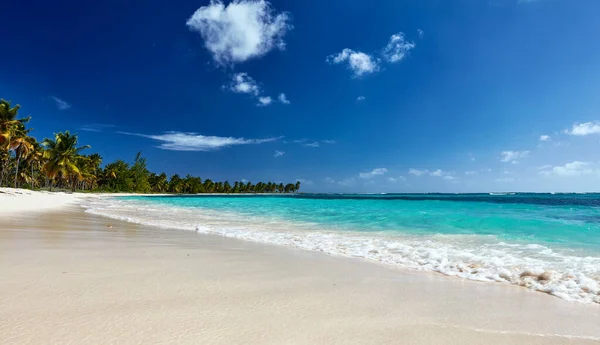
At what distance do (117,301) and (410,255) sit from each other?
183 inches

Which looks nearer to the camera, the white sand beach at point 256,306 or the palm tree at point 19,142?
the white sand beach at point 256,306

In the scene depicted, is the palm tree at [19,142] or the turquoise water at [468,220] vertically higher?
the palm tree at [19,142]

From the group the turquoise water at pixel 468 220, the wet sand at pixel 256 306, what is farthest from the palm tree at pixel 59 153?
the wet sand at pixel 256 306

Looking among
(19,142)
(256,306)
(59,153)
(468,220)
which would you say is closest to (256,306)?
(256,306)

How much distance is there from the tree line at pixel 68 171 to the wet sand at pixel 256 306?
128 feet

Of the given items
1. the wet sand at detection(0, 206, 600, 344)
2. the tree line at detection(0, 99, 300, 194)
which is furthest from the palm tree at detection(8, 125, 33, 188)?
the wet sand at detection(0, 206, 600, 344)

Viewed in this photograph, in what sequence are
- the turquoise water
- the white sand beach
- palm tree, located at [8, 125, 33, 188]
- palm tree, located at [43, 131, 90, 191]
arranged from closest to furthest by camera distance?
the white sand beach < the turquoise water < palm tree, located at [8, 125, 33, 188] < palm tree, located at [43, 131, 90, 191]

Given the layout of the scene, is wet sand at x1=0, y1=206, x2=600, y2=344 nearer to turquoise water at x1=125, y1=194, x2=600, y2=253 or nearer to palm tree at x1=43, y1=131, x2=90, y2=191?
turquoise water at x1=125, y1=194, x2=600, y2=253

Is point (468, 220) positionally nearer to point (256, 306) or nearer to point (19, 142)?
point (256, 306)

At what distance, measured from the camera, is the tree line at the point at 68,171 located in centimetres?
3778

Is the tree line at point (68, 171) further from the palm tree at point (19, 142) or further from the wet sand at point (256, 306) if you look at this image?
the wet sand at point (256, 306)

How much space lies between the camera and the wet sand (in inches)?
77.4

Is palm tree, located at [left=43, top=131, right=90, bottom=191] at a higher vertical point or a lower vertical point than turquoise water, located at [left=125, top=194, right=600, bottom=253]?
Result: higher

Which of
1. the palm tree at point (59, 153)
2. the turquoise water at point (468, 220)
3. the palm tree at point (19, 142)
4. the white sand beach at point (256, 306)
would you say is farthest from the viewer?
the palm tree at point (59, 153)
